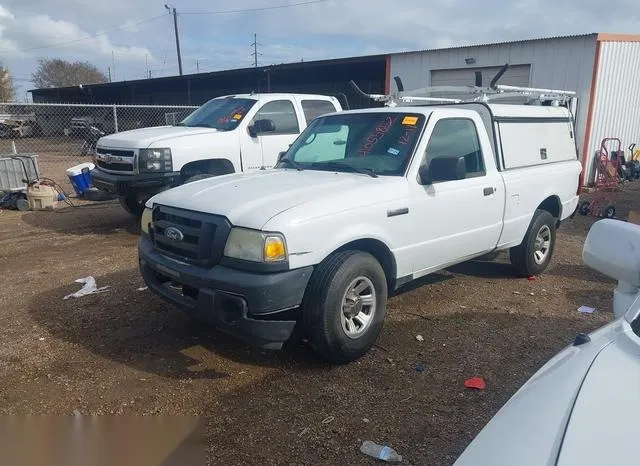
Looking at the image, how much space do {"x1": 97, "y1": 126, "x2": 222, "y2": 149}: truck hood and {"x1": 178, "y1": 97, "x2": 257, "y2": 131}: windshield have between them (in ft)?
0.73

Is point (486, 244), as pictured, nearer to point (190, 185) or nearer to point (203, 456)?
point (190, 185)

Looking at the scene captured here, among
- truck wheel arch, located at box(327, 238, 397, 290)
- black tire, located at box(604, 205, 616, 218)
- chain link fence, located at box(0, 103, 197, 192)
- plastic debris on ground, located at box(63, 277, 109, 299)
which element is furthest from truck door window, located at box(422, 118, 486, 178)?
chain link fence, located at box(0, 103, 197, 192)

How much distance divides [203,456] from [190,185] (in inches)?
89.0

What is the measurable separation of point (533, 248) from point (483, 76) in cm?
1085

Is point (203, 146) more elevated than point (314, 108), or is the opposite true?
point (314, 108)

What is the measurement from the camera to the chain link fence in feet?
63.5

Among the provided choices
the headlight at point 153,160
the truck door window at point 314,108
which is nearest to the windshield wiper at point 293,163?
the headlight at point 153,160

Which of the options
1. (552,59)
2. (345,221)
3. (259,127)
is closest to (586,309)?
(345,221)

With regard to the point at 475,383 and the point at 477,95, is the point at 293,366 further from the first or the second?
the point at 477,95

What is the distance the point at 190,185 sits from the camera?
4.53 meters

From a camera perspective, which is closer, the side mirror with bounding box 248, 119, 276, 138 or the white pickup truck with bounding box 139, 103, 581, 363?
the white pickup truck with bounding box 139, 103, 581, 363

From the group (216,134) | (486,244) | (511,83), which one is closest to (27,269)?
(216,134)

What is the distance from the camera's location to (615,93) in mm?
15281

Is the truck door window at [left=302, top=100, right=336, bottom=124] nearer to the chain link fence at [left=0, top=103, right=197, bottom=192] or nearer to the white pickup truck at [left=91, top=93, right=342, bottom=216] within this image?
the white pickup truck at [left=91, top=93, right=342, bottom=216]
